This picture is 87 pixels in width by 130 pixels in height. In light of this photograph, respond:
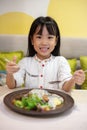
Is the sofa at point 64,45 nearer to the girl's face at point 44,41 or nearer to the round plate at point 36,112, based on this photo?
the girl's face at point 44,41

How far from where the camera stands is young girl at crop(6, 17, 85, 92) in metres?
1.43

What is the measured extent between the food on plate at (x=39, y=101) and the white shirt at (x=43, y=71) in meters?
0.38

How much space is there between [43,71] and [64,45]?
74 cm

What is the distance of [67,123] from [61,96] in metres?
0.26

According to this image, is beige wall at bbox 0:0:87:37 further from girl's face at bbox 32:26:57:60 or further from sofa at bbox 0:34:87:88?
girl's face at bbox 32:26:57:60

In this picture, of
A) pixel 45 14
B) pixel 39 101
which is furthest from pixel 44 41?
pixel 45 14

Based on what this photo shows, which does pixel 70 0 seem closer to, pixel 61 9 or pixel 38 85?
pixel 61 9

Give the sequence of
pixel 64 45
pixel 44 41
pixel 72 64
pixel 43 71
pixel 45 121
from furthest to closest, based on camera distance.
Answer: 1. pixel 64 45
2. pixel 72 64
3. pixel 43 71
4. pixel 44 41
5. pixel 45 121

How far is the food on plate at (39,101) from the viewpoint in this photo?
960 mm

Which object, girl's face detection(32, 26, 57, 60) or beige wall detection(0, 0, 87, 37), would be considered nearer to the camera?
girl's face detection(32, 26, 57, 60)

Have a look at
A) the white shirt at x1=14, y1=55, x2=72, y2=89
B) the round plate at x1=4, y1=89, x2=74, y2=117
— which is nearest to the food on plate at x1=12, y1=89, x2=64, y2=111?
the round plate at x1=4, y1=89, x2=74, y2=117

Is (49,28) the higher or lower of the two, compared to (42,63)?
higher

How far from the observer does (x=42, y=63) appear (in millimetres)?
1542

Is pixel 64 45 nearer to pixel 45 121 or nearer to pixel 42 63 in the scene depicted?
pixel 42 63
